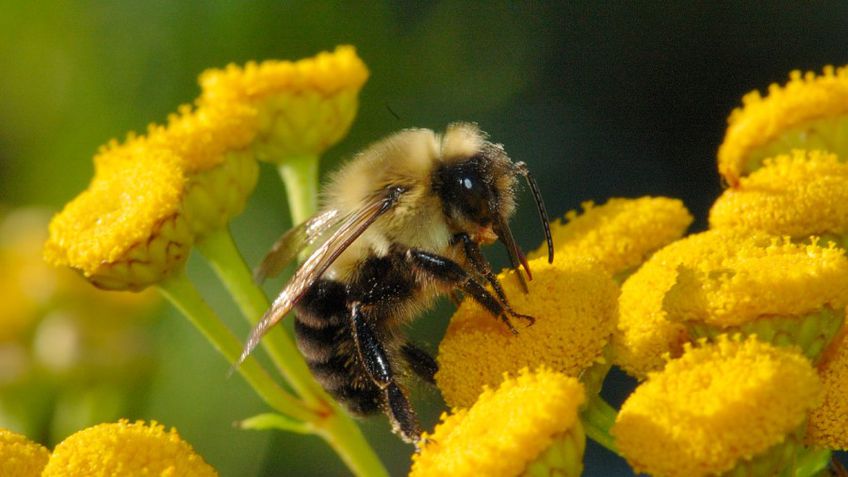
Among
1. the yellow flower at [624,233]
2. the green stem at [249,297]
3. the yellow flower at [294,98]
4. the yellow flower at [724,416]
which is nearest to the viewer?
the yellow flower at [724,416]

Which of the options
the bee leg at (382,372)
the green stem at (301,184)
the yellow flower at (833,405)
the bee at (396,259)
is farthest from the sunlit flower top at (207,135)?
the yellow flower at (833,405)

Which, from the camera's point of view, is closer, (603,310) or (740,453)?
(740,453)

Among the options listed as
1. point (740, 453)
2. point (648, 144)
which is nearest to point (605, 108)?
point (648, 144)

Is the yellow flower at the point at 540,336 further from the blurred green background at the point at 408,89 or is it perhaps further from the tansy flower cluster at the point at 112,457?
the tansy flower cluster at the point at 112,457

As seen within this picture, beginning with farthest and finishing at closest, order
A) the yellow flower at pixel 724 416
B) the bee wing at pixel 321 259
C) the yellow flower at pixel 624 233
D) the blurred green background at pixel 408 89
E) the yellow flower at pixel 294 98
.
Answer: the blurred green background at pixel 408 89
the yellow flower at pixel 294 98
the yellow flower at pixel 624 233
the bee wing at pixel 321 259
the yellow flower at pixel 724 416

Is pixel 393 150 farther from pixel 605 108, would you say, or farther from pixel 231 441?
pixel 605 108

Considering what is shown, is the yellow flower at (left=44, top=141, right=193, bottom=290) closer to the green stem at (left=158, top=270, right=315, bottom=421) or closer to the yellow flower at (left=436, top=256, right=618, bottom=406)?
the green stem at (left=158, top=270, right=315, bottom=421)
